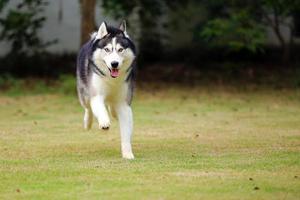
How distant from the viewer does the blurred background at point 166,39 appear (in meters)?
20.9

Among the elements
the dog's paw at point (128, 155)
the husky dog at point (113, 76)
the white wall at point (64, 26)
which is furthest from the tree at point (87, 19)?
the dog's paw at point (128, 155)

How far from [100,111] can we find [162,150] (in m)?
1.53

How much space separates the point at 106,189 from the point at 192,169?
1488mm

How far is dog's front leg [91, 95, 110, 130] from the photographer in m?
9.69

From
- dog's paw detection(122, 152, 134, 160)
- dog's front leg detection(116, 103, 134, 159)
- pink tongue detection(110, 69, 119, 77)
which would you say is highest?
pink tongue detection(110, 69, 119, 77)

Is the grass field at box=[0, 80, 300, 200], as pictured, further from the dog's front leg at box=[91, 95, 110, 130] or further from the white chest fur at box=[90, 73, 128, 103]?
the white chest fur at box=[90, 73, 128, 103]

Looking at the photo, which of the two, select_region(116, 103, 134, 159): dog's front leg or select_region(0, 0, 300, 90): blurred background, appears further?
select_region(0, 0, 300, 90): blurred background

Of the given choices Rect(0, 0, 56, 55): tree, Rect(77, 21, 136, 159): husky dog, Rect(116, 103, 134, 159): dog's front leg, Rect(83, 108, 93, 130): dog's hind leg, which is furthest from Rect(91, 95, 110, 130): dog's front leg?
Rect(0, 0, 56, 55): tree

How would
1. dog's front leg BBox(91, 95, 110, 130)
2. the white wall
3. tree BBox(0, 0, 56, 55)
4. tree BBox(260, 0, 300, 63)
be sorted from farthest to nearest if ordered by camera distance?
the white wall → tree BBox(0, 0, 56, 55) → tree BBox(260, 0, 300, 63) → dog's front leg BBox(91, 95, 110, 130)

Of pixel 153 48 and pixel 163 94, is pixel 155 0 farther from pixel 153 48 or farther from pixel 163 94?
pixel 163 94

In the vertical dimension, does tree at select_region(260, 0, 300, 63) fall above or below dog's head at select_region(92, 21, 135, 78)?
below

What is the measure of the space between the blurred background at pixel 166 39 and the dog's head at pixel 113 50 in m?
9.82

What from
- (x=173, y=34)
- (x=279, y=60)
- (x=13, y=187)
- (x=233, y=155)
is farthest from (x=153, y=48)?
(x=13, y=187)

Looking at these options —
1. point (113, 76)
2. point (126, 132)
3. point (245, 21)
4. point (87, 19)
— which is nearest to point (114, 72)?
point (113, 76)
